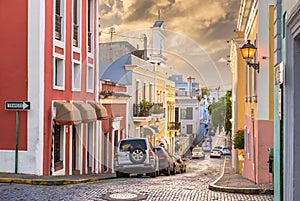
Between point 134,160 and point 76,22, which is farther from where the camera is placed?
point 76,22

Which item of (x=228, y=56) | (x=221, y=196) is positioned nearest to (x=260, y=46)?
(x=221, y=196)

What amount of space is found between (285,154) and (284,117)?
0.50m

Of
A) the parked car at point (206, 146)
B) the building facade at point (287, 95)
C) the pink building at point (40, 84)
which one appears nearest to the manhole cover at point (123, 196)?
the building facade at point (287, 95)

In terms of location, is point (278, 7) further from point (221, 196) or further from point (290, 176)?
point (221, 196)

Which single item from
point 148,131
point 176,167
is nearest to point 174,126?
point 148,131

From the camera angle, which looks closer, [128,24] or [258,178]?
[258,178]

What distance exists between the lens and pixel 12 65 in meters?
14.6

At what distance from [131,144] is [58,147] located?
2868mm

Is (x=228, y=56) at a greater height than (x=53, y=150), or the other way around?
(x=228, y=56)

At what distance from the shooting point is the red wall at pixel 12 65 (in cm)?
1452

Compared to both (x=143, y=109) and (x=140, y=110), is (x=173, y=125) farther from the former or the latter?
(x=140, y=110)

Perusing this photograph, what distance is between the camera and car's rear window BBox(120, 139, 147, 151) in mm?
15527

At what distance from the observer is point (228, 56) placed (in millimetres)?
31734

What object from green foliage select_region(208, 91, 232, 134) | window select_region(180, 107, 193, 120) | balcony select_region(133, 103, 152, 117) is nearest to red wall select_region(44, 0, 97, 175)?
balcony select_region(133, 103, 152, 117)
